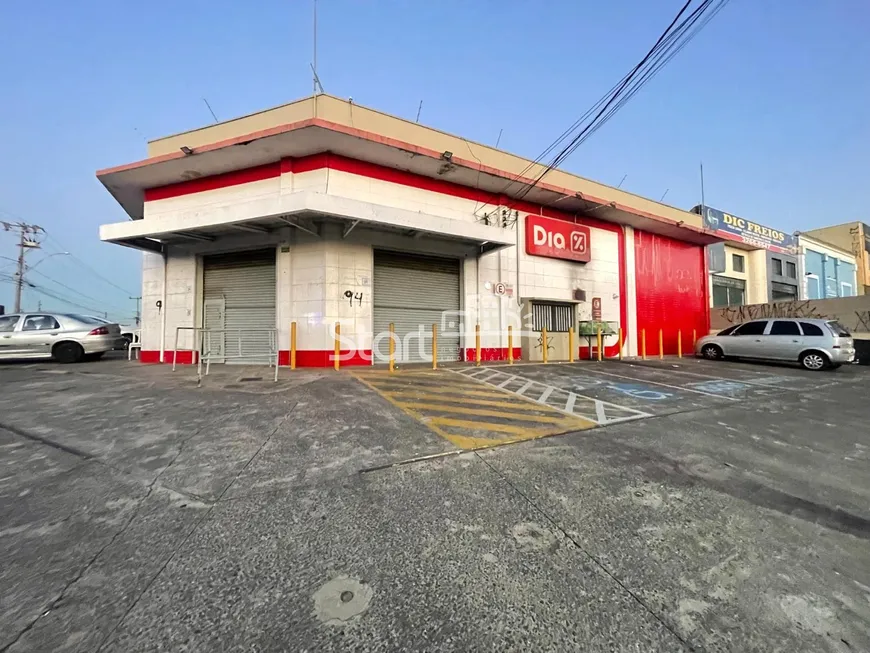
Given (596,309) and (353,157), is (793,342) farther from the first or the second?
(353,157)

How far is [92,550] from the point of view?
2.09 meters

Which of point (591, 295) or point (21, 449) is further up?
point (591, 295)

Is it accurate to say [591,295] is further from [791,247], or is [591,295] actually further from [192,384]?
[791,247]

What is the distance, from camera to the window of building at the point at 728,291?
23.1 meters

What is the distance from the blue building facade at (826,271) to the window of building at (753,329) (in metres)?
23.4

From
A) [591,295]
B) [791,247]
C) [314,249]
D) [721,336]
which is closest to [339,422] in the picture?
[314,249]

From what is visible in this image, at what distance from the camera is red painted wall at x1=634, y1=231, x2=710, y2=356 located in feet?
53.7

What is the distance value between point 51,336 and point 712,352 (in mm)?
22270

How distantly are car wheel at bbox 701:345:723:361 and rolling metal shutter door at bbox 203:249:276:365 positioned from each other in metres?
15.7

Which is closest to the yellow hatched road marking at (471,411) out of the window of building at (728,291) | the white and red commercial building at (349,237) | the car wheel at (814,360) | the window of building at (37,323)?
the white and red commercial building at (349,237)

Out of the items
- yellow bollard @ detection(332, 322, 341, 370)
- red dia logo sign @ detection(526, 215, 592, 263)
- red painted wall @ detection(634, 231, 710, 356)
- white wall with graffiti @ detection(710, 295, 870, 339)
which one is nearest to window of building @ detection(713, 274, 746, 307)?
white wall with graffiti @ detection(710, 295, 870, 339)

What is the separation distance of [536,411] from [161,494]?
4.41 m

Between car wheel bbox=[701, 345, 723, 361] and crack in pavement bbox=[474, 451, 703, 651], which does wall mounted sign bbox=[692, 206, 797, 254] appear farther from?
crack in pavement bbox=[474, 451, 703, 651]

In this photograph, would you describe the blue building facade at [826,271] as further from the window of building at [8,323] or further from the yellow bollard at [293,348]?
the window of building at [8,323]
